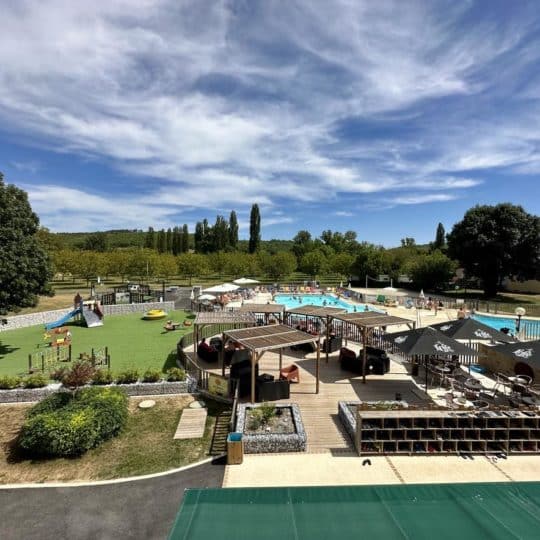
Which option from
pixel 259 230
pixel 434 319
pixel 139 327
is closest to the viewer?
pixel 139 327

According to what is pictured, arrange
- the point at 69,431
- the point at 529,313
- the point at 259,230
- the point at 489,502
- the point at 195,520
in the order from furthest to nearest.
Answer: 1. the point at 259,230
2. the point at 529,313
3. the point at 69,431
4. the point at 489,502
5. the point at 195,520

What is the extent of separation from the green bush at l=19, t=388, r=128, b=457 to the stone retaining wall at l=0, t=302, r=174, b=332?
16.9 metres

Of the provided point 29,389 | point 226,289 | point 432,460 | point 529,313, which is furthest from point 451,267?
point 29,389

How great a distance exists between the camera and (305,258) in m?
60.1

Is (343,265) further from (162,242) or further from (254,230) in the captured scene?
(162,242)

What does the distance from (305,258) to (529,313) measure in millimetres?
35163

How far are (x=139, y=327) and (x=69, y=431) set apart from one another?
51.7 ft

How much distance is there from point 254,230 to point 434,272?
47166 millimetres

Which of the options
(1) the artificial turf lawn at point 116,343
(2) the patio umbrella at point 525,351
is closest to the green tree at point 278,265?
(1) the artificial turf lawn at point 116,343

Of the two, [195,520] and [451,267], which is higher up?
[451,267]

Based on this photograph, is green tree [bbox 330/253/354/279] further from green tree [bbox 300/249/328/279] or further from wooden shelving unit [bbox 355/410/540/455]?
wooden shelving unit [bbox 355/410/540/455]

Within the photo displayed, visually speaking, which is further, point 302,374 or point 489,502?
point 302,374

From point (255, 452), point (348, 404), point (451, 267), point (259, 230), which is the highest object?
point (259, 230)

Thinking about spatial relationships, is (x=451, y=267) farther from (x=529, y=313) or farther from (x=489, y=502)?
(x=489, y=502)
